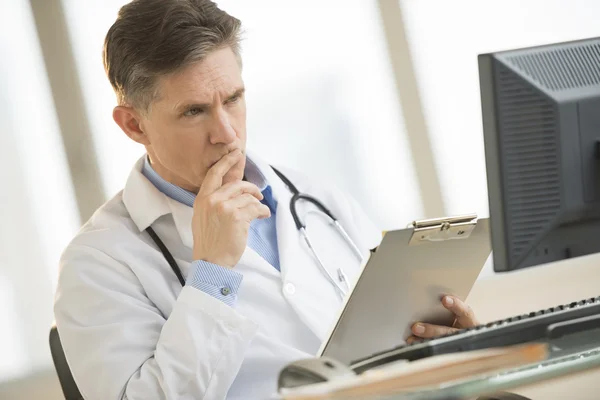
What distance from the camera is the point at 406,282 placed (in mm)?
1359

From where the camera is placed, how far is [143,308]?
152 cm

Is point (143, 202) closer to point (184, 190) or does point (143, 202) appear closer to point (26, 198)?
point (184, 190)

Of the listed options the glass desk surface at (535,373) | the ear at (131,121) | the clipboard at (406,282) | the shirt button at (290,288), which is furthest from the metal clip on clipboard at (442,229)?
the ear at (131,121)

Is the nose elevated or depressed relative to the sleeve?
elevated

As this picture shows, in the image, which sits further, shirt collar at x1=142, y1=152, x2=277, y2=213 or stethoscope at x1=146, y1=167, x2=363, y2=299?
shirt collar at x1=142, y1=152, x2=277, y2=213

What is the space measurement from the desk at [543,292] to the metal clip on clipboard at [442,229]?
171 centimetres

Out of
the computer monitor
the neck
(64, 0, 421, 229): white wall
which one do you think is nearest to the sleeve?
the neck

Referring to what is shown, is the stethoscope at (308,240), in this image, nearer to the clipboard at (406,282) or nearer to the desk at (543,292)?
the clipboard at (406,282)

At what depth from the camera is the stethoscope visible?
1.62 meters

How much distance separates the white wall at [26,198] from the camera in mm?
2566

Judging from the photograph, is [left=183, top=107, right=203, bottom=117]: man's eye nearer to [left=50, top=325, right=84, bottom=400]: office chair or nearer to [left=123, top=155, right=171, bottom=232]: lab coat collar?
[left=123, top=155, right=171, bottom=232]: lab coat collar

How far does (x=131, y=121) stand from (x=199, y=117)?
0.17 meters

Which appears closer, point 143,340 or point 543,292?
point 143,340

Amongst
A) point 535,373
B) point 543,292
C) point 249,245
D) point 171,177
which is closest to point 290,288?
point 249,245
